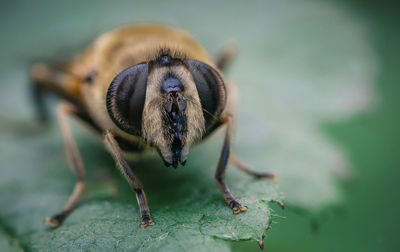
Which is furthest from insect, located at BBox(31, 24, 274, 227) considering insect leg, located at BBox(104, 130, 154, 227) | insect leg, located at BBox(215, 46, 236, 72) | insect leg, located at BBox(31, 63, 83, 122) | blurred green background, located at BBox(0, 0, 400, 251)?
blurred green background, located at BBox(0, 0, 400, 251)

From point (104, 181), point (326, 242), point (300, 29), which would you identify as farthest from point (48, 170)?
point (300, 29)

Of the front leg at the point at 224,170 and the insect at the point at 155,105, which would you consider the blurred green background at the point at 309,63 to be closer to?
the front leg at the point at 224,170

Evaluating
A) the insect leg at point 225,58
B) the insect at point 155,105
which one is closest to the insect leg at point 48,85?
the insect at point 155,105

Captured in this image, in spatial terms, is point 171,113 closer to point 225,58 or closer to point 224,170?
point 224,170

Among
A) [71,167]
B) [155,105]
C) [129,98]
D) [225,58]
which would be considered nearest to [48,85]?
[71,167]

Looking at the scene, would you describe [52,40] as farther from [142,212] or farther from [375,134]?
[375,134]

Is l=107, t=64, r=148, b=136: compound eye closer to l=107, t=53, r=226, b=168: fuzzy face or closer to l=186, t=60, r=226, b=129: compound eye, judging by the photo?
l=107, t=53, r=226, b=168: fuzzy face
